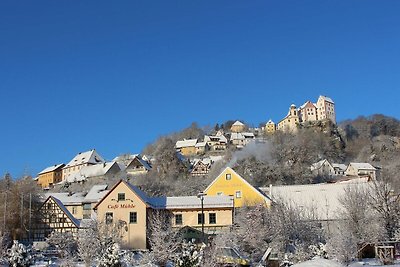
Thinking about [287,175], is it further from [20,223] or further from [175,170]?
[20,223]

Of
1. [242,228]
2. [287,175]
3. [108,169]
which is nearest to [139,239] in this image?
[242,228]

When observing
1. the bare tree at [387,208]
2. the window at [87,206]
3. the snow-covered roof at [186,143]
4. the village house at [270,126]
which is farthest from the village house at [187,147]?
the bare tree at [387,208]

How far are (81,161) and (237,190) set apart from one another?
8480cm

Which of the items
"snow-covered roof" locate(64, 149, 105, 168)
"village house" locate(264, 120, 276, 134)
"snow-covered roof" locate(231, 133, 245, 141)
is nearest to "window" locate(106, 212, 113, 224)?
"snow-covered roof" locate(64, 149, 105, 168)

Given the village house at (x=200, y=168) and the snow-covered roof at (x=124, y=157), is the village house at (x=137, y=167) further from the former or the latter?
the snow-covered roof at (x=124, y=157)

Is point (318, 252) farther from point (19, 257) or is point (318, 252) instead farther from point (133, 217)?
point (133, 217)

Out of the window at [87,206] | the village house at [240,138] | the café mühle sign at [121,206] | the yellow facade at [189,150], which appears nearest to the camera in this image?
the café mühle sign at [121,206]

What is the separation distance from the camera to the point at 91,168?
4587 inches

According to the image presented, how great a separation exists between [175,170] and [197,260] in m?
75.7

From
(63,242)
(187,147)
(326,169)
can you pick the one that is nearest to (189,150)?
(187,147)

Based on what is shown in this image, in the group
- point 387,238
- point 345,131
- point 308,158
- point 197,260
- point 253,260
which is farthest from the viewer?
point 345,131

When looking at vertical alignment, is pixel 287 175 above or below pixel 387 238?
above

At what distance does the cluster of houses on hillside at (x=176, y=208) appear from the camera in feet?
136

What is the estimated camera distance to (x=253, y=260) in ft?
102
